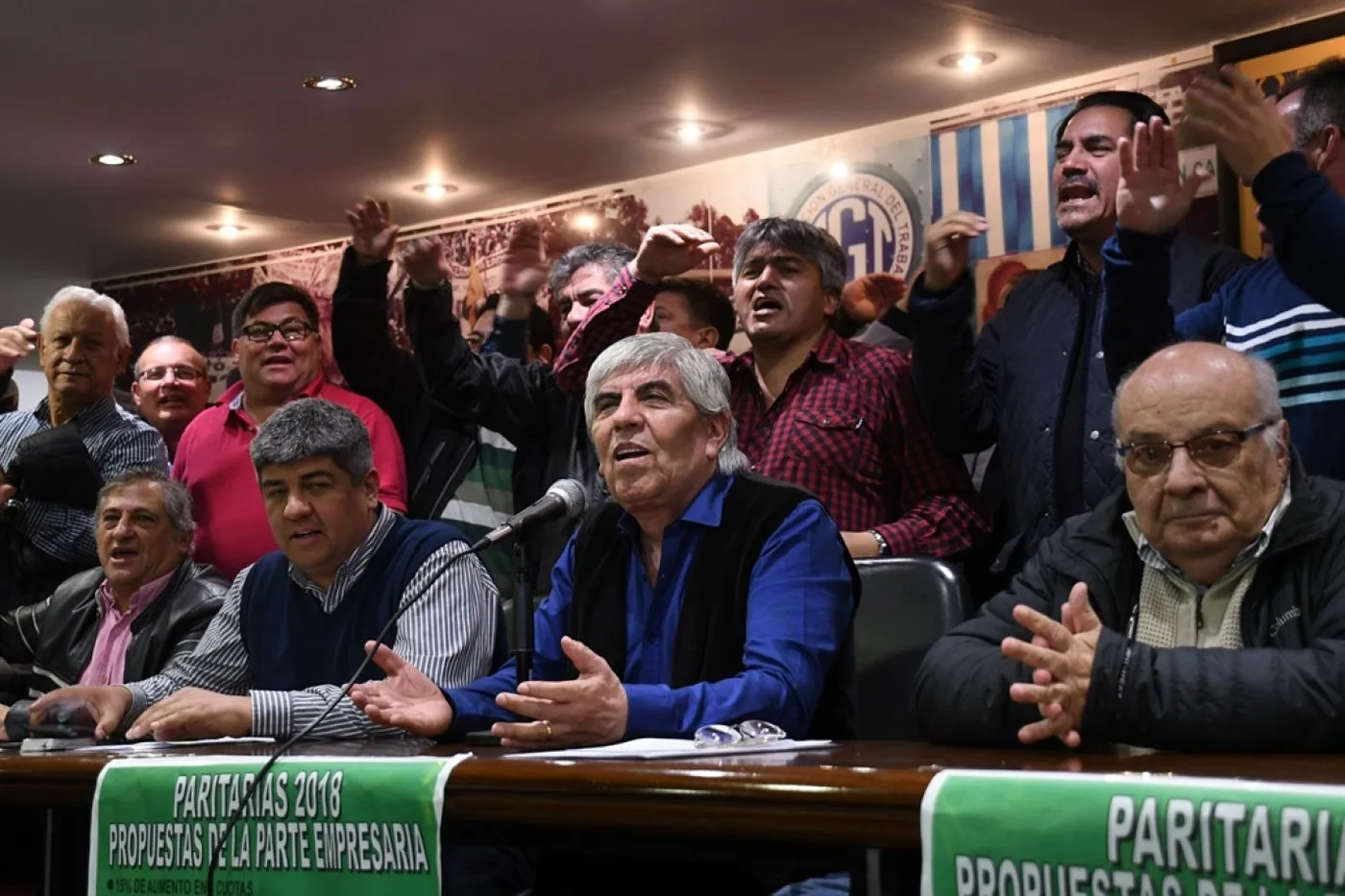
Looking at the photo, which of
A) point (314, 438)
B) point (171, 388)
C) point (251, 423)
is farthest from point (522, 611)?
point (171, 388)

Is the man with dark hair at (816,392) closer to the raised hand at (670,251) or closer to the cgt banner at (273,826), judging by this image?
the raised hand at (670,251)

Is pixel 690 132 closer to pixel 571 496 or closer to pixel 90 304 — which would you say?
pixel 90 304

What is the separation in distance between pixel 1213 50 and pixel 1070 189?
208 cm

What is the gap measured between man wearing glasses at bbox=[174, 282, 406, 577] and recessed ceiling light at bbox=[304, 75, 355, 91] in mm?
1526

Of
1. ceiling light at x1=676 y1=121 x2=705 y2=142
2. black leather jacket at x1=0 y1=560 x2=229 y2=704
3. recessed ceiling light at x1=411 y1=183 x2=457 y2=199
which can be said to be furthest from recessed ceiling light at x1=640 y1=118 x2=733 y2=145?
black leather jacket at x1=0 y1=560 x2=229 y2=704

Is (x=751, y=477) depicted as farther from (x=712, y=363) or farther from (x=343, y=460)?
(x=343, y=460)

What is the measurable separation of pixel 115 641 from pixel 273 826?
6.42ft

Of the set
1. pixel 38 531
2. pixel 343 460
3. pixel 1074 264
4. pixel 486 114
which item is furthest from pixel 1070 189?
pixel 486 114

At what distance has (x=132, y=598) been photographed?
3.47 m

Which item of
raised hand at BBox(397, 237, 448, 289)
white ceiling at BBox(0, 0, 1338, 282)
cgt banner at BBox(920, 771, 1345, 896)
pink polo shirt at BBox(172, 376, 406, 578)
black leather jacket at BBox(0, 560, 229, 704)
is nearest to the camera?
cgt banner at BBox(920, 771, 1345, 896)

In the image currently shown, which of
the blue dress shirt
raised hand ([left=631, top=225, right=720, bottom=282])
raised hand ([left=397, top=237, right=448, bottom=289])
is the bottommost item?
the blue dress shirt

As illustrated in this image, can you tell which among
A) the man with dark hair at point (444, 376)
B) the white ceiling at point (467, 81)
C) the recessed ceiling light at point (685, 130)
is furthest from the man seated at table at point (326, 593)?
the recessed ceiling light at point (685, 130)

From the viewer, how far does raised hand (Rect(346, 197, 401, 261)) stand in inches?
148

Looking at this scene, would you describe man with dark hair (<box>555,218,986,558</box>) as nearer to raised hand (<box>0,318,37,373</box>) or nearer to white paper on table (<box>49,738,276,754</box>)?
white paper on table (<box>49,738,276,754</box>)
